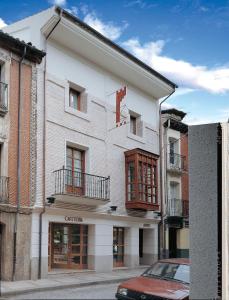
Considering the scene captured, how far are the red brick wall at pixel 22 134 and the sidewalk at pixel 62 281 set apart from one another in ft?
9.42

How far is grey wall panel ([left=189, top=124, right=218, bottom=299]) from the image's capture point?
186 cm

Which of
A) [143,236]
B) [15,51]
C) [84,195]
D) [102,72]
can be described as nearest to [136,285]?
[84,195]

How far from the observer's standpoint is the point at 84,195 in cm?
1894

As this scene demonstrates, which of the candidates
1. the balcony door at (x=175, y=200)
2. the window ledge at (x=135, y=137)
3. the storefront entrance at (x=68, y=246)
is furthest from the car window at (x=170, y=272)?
the balcony door at (x=175, y=200)

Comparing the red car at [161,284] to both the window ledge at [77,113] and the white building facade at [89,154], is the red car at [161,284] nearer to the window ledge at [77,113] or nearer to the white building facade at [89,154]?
the white building facade at [89,154]

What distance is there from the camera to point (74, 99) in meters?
20.6

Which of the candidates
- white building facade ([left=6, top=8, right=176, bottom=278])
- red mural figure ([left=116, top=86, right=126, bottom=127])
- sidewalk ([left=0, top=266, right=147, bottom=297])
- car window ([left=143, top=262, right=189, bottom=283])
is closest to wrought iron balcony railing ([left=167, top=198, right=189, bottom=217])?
white building facade ([left=6, top=8, right=176, bottom=278])

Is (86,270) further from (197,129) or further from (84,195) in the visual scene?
(197,129)

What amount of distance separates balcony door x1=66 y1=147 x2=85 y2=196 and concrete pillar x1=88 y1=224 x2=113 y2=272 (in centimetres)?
213

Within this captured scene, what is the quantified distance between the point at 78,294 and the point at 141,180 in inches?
Answer: 369

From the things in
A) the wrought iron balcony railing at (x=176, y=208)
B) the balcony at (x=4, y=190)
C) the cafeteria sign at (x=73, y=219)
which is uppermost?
the balcony at (x=4, y=190)

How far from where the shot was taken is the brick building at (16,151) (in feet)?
52.3

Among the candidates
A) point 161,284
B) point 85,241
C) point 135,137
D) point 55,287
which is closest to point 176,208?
point 135,137

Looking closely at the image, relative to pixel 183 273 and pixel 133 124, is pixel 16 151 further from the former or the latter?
pixel 133 124
